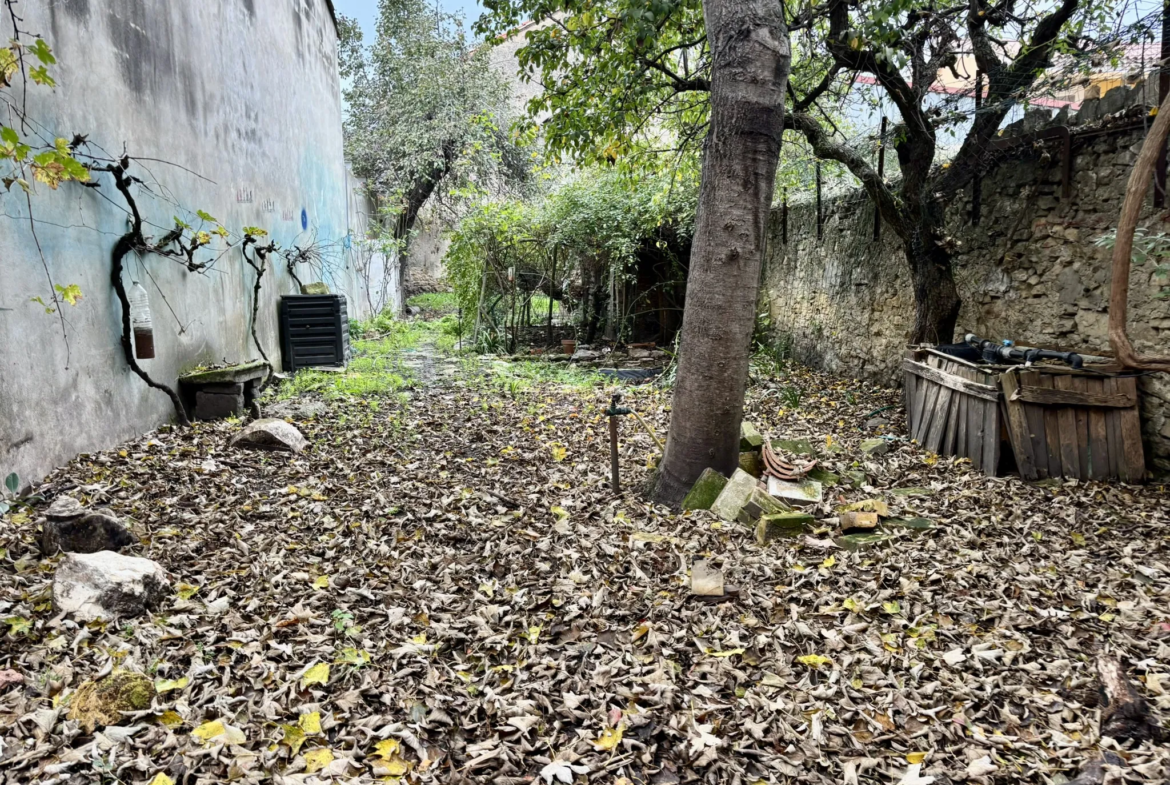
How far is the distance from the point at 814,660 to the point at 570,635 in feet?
2.93

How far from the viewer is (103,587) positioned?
7.93ft

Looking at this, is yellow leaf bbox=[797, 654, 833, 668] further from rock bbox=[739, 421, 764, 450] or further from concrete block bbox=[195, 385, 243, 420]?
concrete block bbox=[195, 385, 243, 420]

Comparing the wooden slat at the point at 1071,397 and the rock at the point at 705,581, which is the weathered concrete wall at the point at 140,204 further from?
the wooden slat at the point at 1071,397

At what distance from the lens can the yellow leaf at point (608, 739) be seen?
196cm

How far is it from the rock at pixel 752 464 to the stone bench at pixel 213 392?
3828 mm

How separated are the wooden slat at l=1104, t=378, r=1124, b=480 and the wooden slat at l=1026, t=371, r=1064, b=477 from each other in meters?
0.26

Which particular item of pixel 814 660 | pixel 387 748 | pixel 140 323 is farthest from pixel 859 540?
pixel 140 323

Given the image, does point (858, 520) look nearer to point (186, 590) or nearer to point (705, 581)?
point (705, 581)

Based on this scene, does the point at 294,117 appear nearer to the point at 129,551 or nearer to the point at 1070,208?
the point at 129,551

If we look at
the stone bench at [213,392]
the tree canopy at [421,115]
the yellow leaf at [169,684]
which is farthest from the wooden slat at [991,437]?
the tree canopy at [421,115]

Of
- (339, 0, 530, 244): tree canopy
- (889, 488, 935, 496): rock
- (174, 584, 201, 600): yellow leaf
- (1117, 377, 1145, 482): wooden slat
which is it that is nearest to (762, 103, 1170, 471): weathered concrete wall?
(1117, 377, 1145, 482): wooden slat

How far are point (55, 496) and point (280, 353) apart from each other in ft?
15.6

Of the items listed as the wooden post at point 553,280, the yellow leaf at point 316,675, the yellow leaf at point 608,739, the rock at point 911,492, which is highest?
the wooden post at point 553,280

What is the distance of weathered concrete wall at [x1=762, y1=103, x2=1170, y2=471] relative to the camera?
3961 mm
